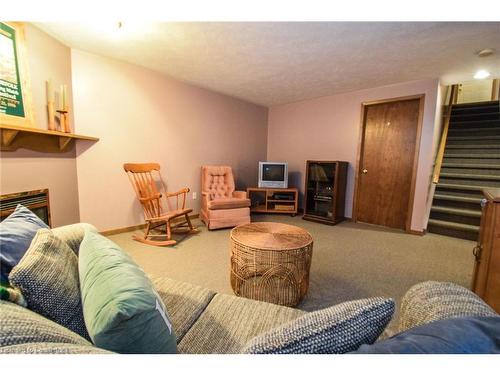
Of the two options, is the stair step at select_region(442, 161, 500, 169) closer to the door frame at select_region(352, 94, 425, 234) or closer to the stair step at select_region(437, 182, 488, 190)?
the stair step at select_region(437, 182, 488, 190)

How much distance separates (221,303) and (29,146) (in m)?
2.42

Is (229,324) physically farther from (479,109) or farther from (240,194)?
(479,109)

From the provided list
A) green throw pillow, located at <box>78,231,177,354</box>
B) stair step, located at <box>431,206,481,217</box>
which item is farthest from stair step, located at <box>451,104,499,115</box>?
green throw pillow, located at <box>78,231,177,354</box>

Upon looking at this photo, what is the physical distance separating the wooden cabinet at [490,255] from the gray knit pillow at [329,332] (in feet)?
4.29

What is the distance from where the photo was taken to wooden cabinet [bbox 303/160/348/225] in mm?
3688

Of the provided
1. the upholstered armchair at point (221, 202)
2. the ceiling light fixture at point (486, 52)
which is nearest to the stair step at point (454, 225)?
the ceiling light fixture at point (486, 52)

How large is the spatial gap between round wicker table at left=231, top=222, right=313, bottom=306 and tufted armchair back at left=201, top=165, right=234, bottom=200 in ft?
6.56

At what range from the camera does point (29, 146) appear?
2.10 metres

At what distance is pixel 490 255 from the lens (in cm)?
128

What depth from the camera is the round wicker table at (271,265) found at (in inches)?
60.6

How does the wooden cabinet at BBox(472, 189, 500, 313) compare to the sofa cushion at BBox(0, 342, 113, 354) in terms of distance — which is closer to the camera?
the sofa cushion at BBox(0, 342, 113, 354)

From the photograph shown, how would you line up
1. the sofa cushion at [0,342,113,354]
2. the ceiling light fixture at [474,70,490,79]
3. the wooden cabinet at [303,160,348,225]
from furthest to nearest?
the wooden cabinet at [303,160,348,225], the ceiling light fixture at [474,70,490,79], the sofa cushion at [0,342,113,354]

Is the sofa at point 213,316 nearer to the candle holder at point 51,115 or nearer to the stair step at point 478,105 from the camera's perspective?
the candle holder at point 51,115
